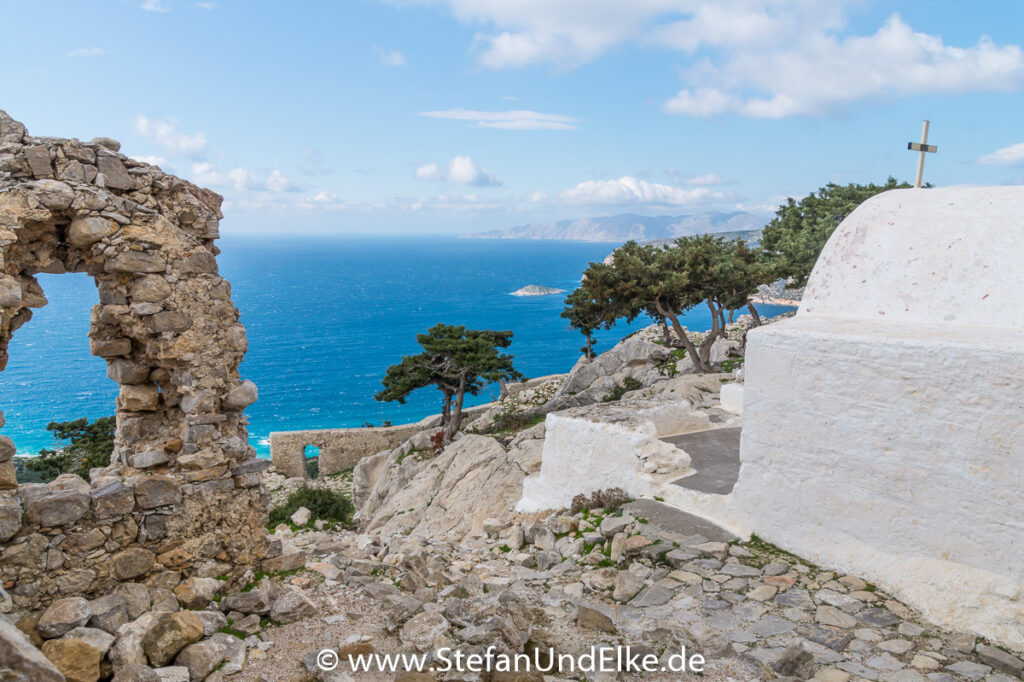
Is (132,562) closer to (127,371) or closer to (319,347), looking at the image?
(127,371)

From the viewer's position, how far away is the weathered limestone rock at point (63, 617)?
4.92 metres

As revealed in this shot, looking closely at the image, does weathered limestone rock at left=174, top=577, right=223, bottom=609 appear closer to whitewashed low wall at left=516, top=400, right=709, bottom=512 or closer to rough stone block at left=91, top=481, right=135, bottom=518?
rough stone block at left=91, top=481, right=135, bottom=518

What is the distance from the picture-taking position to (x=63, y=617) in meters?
4.99

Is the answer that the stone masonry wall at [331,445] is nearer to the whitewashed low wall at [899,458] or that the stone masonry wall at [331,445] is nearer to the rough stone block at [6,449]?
the whitewashed low wall at [899,458]

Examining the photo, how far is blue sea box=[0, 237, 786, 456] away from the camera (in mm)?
56562

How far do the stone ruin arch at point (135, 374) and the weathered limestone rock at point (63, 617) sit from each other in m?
0.54

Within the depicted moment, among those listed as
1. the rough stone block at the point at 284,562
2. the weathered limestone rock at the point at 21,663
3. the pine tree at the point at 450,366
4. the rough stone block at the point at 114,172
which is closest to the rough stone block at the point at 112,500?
the rough stone block at the point at 284,562

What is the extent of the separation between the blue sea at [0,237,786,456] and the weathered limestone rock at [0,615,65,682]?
140 ft

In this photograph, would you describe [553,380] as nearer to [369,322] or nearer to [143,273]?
[143,273]

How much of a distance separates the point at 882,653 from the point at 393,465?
19.7 meters

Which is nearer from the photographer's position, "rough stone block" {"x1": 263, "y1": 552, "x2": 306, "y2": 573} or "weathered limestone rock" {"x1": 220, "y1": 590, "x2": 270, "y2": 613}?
"weathered limestone rock" {"x1": 220, "y1": 590, "x2": 270, "y2": 613}

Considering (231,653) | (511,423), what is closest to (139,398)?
(231,653)

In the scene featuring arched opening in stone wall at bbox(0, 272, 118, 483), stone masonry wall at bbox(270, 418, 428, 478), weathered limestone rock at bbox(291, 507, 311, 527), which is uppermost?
weathered limestone rock at bbox(291, 507, 311, 527)

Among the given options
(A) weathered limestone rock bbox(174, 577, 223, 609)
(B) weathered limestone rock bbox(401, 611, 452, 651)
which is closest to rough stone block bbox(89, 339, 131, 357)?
(A) weathered limestone rock bbox(174, 577, 223, 609)
